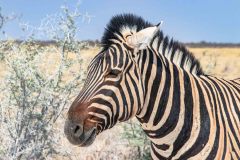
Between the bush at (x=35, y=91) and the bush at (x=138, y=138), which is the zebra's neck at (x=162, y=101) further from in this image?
the bush at (x=138, y=138)

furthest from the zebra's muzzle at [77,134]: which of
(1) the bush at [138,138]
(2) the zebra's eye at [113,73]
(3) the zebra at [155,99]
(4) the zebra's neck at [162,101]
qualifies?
(1) the bush at [138,138]

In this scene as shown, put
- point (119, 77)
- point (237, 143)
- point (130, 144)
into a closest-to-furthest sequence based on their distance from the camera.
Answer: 1. point (119, 77)
2. point (237, 143)
3. point (130, 144)

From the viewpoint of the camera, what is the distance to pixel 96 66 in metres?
4.84

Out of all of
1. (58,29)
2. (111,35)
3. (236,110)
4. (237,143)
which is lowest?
(237,143)

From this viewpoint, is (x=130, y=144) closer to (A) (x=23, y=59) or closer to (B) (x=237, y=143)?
(A) (x=23, y=59)

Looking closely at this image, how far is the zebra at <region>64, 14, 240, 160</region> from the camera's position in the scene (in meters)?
4.71

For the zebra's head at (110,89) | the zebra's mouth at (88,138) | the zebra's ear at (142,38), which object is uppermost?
the zebra's ear at (142,38)

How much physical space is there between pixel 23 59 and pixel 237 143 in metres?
3.67

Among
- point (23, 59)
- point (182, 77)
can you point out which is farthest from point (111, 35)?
point (23, 59)

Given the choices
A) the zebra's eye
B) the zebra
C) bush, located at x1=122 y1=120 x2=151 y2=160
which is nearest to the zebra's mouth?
the zebra

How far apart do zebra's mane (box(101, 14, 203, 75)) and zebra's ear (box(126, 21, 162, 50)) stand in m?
0.16

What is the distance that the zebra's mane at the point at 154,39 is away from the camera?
5141 millimetres

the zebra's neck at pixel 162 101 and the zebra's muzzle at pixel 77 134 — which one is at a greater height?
the zebra's neck at pixel 162 101

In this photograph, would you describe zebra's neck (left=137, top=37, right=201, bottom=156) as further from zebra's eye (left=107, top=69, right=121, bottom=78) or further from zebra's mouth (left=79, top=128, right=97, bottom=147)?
zebra's mouth (left=79, top=128, right=97, bottom=147)
